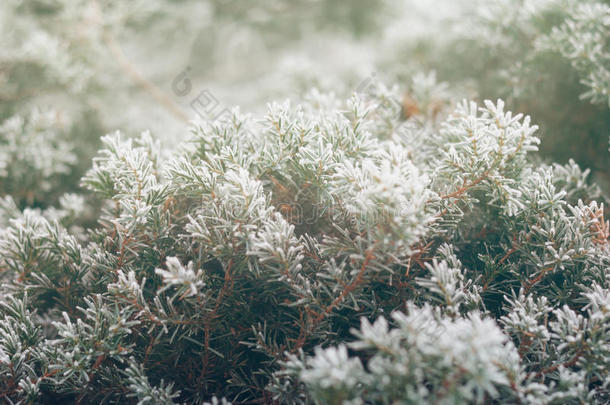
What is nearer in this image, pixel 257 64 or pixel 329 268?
pixel 329 268

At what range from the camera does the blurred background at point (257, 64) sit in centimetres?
200

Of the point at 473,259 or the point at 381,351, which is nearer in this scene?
the point at 381,351

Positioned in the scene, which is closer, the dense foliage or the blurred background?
the dense foliage

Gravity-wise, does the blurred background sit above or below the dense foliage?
above

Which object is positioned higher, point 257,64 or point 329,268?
point 257,64

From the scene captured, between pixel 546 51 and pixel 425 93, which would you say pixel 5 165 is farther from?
pixel 546 51

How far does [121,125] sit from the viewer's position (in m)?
2.62

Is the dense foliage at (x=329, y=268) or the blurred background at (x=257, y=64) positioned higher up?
the blurred background at (x=257, y=64)

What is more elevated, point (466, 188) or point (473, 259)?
point (466, 188)

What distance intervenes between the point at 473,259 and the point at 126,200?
4.32 ft

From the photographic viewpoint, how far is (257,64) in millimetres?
3873

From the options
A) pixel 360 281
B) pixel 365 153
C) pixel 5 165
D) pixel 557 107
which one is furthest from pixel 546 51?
pixel 5 165

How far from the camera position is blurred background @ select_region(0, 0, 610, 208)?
6.56ft

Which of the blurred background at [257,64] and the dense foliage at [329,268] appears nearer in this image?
the dense foliage at [329,268]
